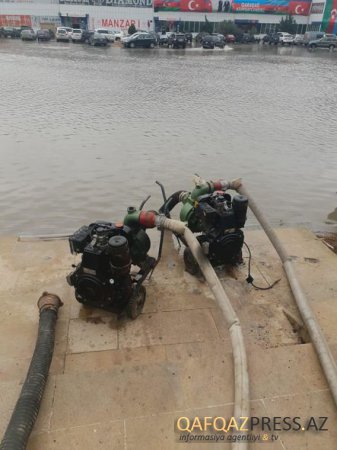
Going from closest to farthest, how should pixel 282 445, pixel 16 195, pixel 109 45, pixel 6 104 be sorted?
pixel 282 445, pixel 16 195, pixel 6 104, pixel 109 45

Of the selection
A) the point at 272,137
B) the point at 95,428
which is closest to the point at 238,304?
the point at 95,428

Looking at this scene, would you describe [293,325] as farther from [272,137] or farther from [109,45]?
[109,45]

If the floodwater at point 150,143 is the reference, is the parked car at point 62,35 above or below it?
above

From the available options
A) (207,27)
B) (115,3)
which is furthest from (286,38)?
(115,3)

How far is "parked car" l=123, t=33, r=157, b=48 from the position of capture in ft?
136

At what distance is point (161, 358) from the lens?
3998 mm

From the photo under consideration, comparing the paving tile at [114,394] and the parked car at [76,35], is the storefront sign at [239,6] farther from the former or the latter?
the paving tile at [114,394]

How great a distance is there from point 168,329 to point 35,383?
1.57 metres

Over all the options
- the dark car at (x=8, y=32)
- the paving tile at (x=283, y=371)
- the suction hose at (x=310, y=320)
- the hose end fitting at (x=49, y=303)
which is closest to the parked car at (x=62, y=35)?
the dark car at (x=8, y=32)

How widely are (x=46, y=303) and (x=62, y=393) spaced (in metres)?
1.12

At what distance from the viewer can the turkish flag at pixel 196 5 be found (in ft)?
199

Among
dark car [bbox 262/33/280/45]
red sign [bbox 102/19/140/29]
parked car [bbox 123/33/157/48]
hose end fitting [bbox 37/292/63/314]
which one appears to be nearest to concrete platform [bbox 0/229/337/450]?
hose end fitting [bbox 37/292/63/314]

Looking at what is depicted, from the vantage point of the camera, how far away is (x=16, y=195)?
9.23 metres

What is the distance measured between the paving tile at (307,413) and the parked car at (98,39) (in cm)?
4622
